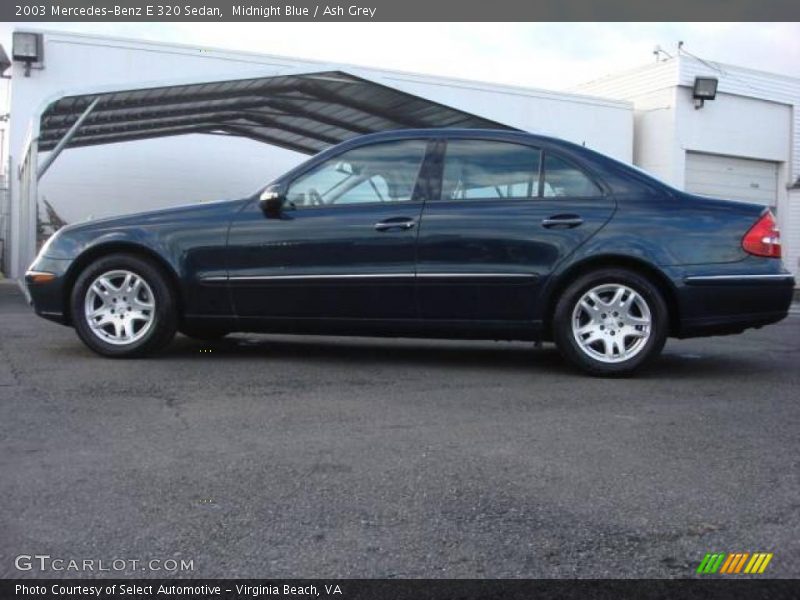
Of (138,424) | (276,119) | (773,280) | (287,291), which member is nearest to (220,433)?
(138,424)

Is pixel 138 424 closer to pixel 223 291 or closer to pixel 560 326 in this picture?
pixel 223 291

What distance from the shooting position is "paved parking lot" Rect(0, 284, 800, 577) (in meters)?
2.29

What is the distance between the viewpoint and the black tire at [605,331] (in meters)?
4.73

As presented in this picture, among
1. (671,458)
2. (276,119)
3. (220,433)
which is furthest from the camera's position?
(276,119)

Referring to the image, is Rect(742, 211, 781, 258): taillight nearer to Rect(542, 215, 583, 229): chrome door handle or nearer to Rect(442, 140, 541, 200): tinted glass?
Rect(542, 215, 583, 229): chrome door handle

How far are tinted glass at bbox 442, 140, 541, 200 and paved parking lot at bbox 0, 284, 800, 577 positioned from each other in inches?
45.5

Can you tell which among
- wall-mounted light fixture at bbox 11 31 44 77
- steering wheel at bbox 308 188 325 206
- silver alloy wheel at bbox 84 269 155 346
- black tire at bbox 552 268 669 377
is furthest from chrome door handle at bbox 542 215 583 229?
wall-mounted light fixture at bbox 11 31 44 77

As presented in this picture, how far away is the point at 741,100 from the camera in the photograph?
19094 millimetres

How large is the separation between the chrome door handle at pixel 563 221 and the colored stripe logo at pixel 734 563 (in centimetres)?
280

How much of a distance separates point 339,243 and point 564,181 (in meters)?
1.49

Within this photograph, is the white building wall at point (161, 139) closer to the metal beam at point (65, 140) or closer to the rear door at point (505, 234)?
the metal beam at point (65, 140)

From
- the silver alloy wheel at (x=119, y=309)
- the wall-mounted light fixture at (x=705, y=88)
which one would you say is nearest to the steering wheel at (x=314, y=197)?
the silver alloy wheel at (x=119, y=309)

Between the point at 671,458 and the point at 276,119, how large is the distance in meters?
12.7

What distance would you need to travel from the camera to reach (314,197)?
511 cm
